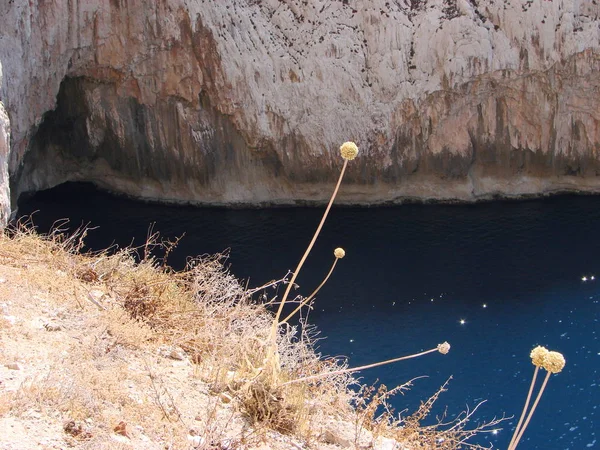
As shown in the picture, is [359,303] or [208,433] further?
[359,303]

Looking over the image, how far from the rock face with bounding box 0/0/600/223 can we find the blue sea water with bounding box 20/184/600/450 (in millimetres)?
1059

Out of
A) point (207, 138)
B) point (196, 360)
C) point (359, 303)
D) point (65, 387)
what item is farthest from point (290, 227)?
point (65, 387)

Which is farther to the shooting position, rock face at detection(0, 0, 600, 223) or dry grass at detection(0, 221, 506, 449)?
rock face at detection(0, 0, 600, 223)

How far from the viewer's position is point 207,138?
22.2 m

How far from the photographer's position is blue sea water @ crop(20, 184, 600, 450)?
1312 centimetres

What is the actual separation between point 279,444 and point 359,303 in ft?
34.4

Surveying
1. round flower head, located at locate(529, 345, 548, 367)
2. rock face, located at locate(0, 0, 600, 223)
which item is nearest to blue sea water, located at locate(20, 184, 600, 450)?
rock face, located at locate(0, 0, 600, 223)

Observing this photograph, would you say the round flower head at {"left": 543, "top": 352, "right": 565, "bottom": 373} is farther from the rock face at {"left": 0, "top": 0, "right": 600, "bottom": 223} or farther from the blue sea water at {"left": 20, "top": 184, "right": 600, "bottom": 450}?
the rock face at {"left": 0, "top": 0, "right": 600, "bottom": 223}

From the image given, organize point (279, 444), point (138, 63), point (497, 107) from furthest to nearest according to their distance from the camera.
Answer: point (497, 107) → point (138, 63) → point (279, 444)

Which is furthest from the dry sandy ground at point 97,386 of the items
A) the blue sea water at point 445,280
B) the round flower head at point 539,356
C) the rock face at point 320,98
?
the rock face at point 320,98

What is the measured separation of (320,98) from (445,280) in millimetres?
7227

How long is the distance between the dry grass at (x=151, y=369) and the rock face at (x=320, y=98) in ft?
41.1

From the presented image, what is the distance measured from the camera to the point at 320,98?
21766mm

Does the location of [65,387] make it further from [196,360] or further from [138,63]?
[138,63]
